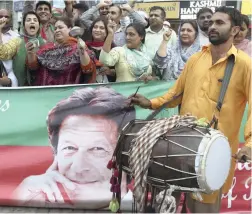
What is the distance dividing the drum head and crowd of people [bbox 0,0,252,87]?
203 centimetres

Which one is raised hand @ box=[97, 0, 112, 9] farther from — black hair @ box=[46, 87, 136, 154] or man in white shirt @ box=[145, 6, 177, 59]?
black hair @ box=[46, 87, 136, 154]

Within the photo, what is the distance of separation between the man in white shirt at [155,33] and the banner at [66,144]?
3.39 ft

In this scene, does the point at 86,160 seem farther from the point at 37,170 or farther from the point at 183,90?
the point at 183,90

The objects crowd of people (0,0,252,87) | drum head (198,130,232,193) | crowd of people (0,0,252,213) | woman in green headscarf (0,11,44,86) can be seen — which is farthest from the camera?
woman in green headscarf (0,11,44,86)

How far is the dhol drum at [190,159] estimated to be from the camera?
106 inches

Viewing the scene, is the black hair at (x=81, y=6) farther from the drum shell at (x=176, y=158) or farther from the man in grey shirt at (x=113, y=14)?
the drum shell at (x=176, y=158)

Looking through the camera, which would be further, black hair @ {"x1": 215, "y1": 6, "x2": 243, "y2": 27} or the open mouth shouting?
the open mouth shouting

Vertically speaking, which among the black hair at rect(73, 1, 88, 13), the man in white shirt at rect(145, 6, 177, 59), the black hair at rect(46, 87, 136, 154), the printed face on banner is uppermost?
the black hair at rect(73, 1, 88, 13)

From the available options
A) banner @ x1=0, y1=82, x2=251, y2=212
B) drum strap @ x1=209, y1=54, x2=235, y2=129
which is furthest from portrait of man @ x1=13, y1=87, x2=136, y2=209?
drum strap @ x1=209, y1=54, x2=235, y2=129

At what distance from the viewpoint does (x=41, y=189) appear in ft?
14.6

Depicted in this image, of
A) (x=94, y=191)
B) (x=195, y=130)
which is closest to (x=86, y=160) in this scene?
(x=94, y=191)

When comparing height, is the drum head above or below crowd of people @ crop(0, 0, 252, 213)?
below

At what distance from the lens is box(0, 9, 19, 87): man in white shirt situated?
5.02m

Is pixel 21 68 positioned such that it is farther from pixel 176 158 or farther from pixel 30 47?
pixel 176 158
